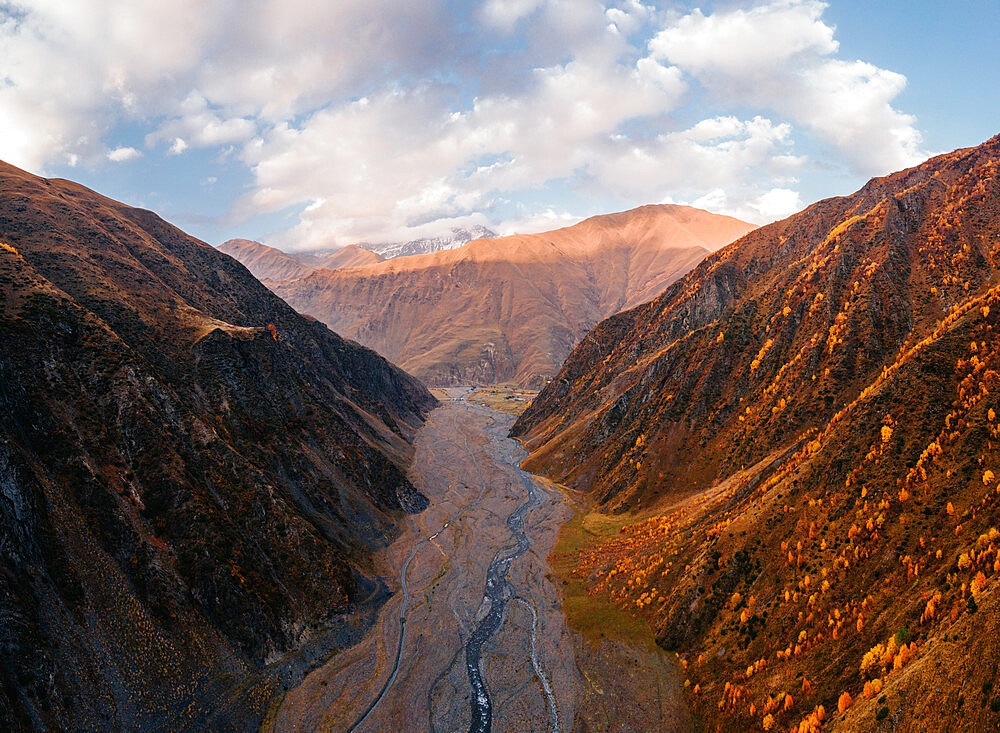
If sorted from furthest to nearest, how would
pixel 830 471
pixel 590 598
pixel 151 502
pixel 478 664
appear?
pixel 590 598 → pixel 151 502 → pixel 478 664 → pixel 830 471

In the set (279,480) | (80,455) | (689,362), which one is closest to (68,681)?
(80,455)

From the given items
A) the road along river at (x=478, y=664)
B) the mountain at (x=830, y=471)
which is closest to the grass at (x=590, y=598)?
the road along river at (x=478, y=664)

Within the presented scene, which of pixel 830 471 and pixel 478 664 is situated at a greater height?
pixel 830 471

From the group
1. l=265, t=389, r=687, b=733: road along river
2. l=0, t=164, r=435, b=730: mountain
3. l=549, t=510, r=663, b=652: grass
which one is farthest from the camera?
l=549, t=510, r=663, b=652: grass

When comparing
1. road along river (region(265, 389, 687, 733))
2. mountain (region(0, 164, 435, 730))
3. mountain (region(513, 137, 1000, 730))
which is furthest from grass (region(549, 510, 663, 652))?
mountain (region(0, 164, 435, 730))

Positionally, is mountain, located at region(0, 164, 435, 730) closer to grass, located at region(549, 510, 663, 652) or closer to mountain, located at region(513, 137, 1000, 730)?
grass, located at region(549, 510, 663, 652)

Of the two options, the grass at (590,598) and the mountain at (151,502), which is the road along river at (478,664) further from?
the mountain at (151,502)

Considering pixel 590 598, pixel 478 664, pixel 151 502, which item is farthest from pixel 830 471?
pixel 151 502

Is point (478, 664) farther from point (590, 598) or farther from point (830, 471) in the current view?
point (830, 471)
